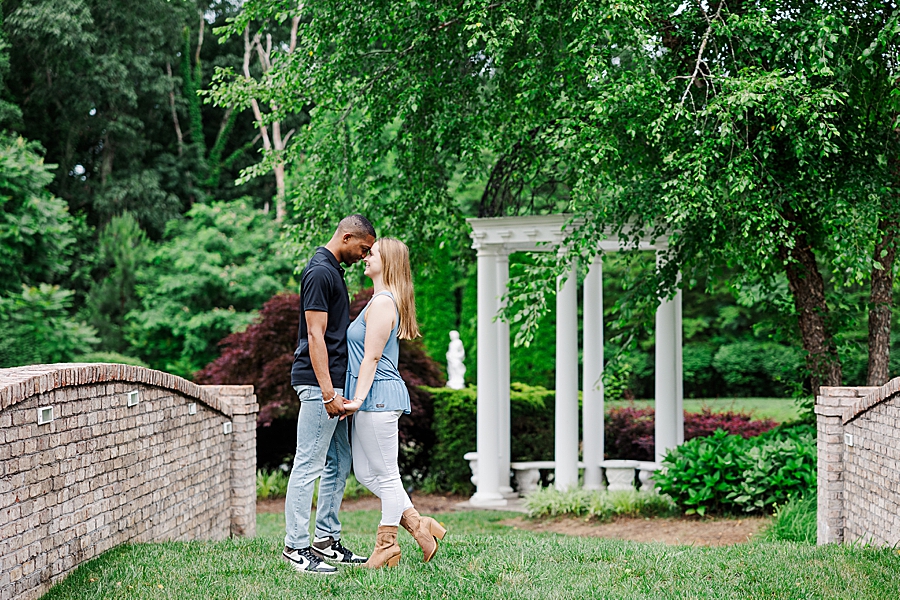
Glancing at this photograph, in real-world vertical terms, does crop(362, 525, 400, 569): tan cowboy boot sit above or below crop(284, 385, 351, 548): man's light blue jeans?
below

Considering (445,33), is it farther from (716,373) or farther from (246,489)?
(716,373)

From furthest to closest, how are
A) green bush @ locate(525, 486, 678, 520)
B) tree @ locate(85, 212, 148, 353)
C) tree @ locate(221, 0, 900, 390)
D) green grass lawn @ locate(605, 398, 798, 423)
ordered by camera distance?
green grass lawn @ locate(605, 398, 798, 423), tree @ locate(85, 212, 148, 353), green bush @ locate(525, 486, 678, 520), tree @ locate(221, 0, 900, 390)

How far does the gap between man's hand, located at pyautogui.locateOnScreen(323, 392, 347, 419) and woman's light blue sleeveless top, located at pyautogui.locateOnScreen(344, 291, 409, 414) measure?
11 cm

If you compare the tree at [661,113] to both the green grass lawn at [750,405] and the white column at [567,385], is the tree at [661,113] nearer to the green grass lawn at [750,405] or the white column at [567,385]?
the white column at [567,385]

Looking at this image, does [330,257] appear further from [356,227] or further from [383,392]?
[383,392]

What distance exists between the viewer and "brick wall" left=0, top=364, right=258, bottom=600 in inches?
145

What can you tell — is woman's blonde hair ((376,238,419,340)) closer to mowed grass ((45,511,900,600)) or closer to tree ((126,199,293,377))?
mowed grass ((45,511,900,600))

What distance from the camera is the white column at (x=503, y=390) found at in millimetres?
10758

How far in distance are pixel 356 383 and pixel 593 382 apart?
6.42 m

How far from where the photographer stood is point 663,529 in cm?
803

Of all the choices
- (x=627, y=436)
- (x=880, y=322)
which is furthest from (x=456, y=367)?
(x=880, y=322)

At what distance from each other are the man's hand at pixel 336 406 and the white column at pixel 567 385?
19.5 ft

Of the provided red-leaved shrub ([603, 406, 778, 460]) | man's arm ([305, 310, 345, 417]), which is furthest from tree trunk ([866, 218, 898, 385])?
man's arm ([305, 310, 345, 417])

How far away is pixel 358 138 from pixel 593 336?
12.4 ft
